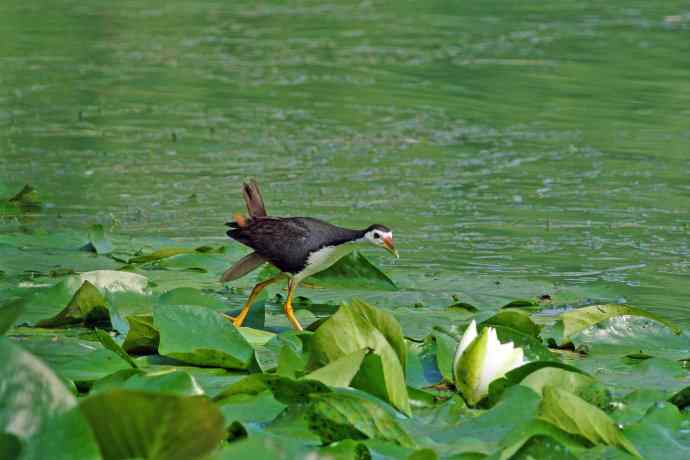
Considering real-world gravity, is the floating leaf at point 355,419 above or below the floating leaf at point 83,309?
above

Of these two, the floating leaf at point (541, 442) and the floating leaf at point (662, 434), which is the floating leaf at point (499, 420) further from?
the floating leaf at point (662, 434)

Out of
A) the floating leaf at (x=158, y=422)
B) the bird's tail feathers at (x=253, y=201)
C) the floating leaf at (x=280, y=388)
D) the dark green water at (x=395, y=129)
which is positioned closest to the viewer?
the floating leaf at (x=158, y=422)

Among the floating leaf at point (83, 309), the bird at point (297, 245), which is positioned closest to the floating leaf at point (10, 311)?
the floating leaf at point (83, 309)

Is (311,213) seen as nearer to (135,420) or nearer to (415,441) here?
(415,441)

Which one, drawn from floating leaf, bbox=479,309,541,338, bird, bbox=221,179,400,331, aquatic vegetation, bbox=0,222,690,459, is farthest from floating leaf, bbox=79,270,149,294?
floating leaf, bbox=479,309,541,338

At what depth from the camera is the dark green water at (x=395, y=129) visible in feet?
22.6

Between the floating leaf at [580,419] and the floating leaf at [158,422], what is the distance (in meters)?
1.10

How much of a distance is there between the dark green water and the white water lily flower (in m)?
1.89

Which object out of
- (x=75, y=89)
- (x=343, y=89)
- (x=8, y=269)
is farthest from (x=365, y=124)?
(x=8, y=269)

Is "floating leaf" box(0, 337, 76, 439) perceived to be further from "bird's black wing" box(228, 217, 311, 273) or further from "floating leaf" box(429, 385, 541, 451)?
"bird's black wing" box(228, 217, 311, 273)

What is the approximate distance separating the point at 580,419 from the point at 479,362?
0.48 m

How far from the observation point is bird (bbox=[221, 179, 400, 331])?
5023 mm

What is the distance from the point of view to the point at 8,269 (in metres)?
5.39

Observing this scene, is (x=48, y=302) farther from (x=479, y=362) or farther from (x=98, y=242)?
(x=479, y=362)
